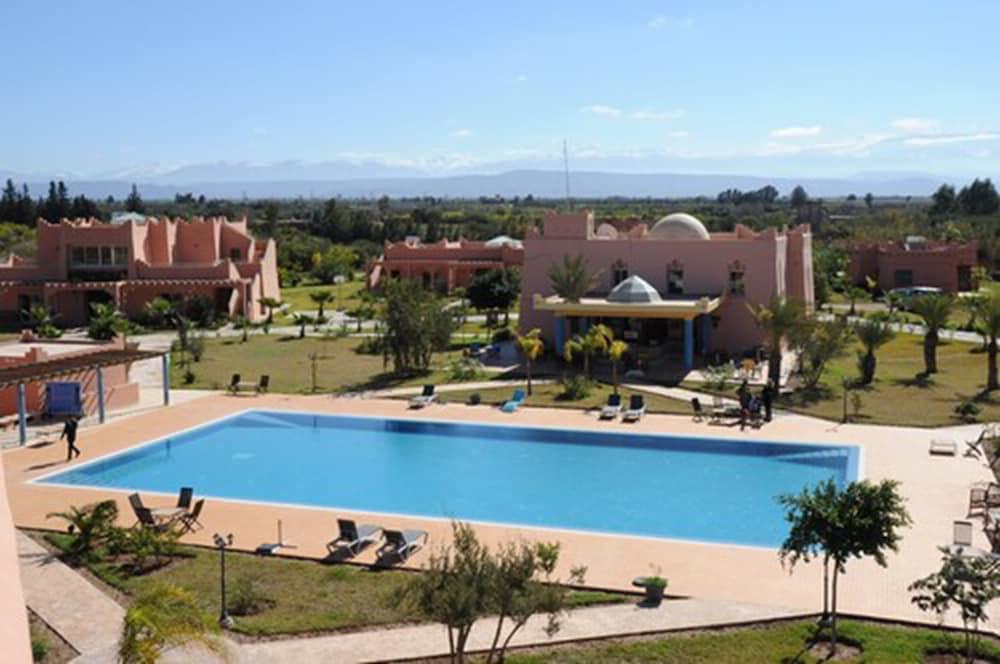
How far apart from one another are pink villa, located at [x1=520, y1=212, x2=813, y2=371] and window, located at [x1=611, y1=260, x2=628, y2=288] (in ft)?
0.12

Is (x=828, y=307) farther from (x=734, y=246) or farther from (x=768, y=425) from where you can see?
(x=768, y=425)

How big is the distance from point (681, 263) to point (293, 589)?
2428 centimetres

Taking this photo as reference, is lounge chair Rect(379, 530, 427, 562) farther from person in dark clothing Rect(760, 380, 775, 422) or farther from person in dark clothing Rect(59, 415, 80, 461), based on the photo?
person in dark clothing Rect(760, 380, 775, 422)

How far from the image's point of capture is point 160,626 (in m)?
9.45

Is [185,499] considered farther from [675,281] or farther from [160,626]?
[675,281]

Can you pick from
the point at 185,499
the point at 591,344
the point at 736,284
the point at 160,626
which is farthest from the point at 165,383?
the point at 160,626

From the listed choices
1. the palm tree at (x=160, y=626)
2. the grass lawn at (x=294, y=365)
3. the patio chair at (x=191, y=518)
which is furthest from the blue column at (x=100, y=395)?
the palm tree at (x=160, y=626)

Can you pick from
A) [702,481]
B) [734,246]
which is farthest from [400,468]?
[734,246]

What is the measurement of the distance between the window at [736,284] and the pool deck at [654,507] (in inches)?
387

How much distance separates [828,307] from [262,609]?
41.0 m

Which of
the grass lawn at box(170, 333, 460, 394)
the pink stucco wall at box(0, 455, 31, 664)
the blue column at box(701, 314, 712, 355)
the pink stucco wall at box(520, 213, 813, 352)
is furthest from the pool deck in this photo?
the pink stucco wall at box(0, 455, 31, 664)

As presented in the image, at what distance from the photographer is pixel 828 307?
164 feet

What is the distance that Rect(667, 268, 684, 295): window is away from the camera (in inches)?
1438

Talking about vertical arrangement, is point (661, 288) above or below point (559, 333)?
above
